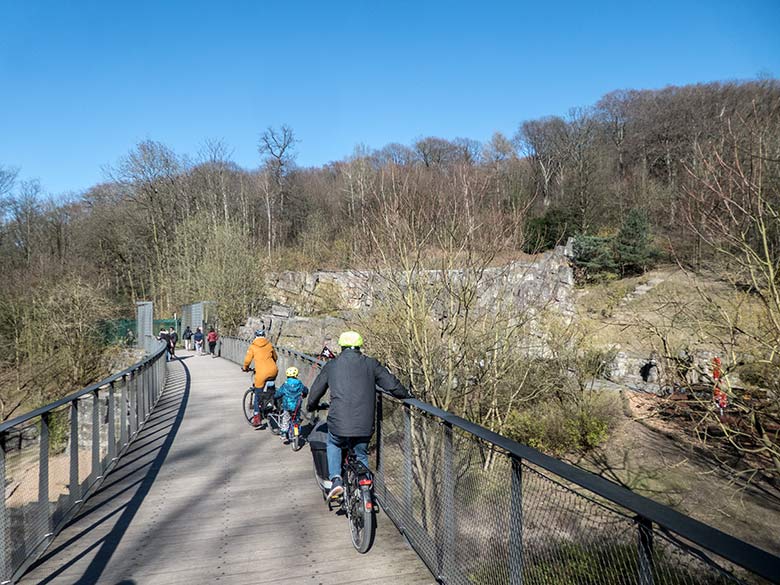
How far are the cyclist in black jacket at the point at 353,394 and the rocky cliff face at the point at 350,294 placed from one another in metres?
4.93

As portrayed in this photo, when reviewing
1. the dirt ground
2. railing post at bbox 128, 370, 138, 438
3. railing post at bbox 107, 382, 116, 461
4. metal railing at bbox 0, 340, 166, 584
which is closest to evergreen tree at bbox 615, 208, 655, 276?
the dirt ground

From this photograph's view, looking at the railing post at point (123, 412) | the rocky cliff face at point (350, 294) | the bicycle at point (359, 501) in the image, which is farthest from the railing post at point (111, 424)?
the rocky cliff face at point (350, 294)

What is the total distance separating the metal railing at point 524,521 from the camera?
6.23 ft

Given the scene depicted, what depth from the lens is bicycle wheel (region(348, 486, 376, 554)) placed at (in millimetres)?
4578

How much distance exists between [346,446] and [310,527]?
0.83 meters

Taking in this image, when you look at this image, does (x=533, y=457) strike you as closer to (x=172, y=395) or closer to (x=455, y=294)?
(x=455, y=294)

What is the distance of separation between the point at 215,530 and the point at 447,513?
95.7 inches

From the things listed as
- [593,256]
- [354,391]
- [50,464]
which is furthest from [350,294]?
[593,256]

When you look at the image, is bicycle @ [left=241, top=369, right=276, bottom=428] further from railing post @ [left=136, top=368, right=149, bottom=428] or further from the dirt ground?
the dirt ground

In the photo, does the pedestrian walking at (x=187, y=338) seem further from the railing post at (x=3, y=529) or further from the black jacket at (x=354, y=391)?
the railing post at (x=3, y=529)

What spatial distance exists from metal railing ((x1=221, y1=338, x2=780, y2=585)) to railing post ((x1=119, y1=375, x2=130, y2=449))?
4.53 meters

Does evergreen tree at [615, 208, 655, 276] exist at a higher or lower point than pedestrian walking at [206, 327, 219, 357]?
higher

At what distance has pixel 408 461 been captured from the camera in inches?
194

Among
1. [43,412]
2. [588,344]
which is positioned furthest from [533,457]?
[588,344]
